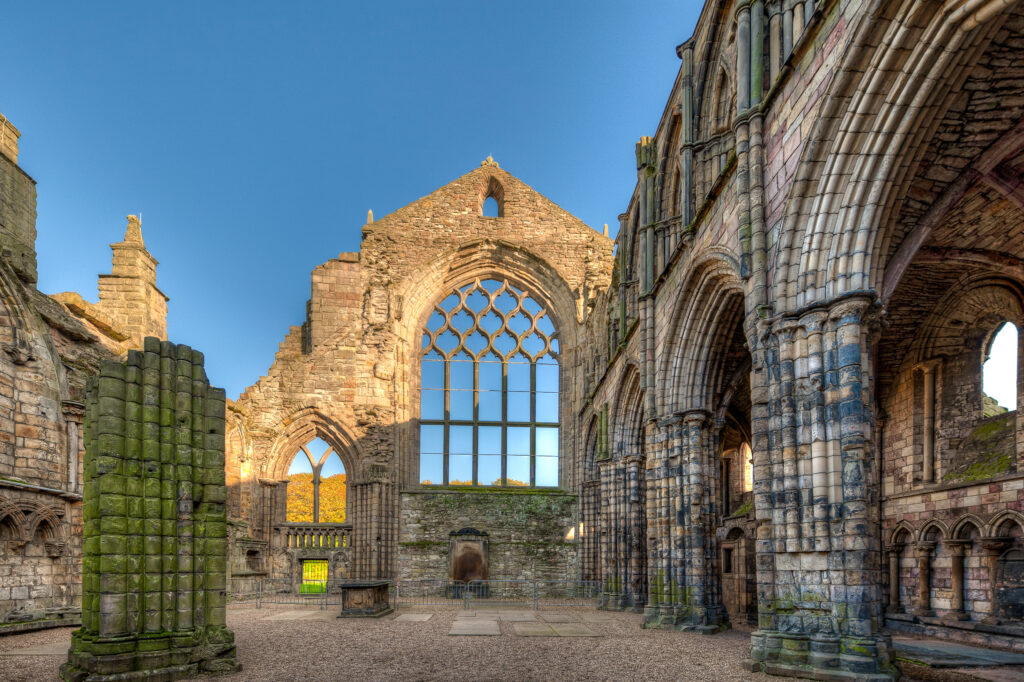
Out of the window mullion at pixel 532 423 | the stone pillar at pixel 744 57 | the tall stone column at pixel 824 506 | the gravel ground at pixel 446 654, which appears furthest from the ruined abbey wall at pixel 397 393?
the tall stone column at pixel 824 506

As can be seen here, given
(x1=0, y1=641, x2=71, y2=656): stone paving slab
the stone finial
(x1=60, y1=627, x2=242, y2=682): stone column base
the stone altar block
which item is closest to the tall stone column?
(x1=60, y1=627, x2=242, y2=682): stone column base

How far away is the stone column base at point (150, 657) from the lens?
689cm

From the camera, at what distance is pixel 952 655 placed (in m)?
8.66

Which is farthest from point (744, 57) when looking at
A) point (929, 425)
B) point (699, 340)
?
point (929, 425)

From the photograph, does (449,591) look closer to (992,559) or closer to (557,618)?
(557,618)

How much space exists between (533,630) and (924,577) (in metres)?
6.02

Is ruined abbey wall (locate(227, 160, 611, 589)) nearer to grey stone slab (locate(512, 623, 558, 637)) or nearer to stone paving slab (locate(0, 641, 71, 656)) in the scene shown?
stone paving slab (locate(0, 641, 71, 656))

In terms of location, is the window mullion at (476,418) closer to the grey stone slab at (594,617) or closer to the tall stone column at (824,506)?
the grey stone slab at (594,617)

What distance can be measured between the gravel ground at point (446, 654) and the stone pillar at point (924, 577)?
2.94 metres

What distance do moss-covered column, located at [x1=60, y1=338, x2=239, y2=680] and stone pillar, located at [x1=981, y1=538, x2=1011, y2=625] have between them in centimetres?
939

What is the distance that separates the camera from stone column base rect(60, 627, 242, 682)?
6.89 meters

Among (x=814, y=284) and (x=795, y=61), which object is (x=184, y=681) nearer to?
(x=814, y=284)

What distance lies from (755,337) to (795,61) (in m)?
2.90

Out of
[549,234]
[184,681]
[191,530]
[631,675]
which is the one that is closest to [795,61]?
[631,675]
